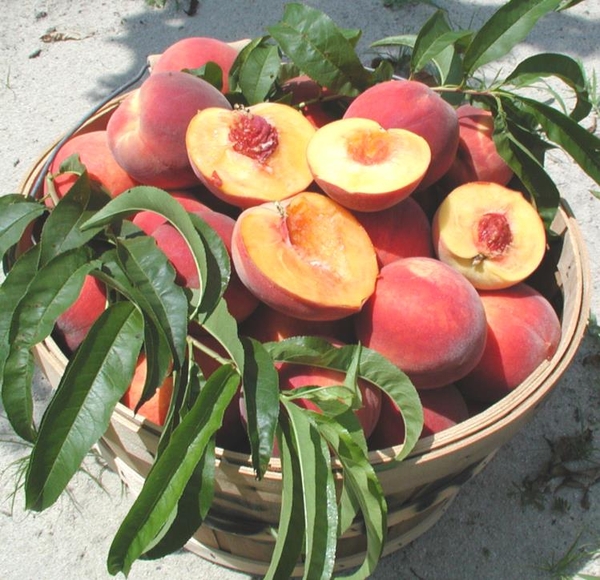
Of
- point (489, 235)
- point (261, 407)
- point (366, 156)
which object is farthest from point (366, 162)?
point (261, 407)

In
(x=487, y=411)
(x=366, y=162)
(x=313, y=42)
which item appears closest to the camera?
(x=487, y=411)

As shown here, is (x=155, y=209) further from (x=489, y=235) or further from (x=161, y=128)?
(x=489, y=235)

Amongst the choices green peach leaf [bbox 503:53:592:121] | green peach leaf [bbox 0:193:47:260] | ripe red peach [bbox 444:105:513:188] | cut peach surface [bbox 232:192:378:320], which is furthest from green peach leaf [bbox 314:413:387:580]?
green peach leaf [bbox 503:53:592:121]

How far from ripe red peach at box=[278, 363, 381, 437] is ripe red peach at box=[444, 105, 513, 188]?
0.55m

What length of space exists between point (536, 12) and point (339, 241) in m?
0.61

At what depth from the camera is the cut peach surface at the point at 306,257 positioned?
3.60 feet

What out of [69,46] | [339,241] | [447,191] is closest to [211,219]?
[339,241]

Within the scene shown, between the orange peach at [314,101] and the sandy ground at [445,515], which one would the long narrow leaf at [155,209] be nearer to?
the orange peach at [314,101]

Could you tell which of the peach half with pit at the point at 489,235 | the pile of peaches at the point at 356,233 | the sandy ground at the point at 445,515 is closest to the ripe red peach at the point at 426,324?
the pile of peaches at the point at 356,233

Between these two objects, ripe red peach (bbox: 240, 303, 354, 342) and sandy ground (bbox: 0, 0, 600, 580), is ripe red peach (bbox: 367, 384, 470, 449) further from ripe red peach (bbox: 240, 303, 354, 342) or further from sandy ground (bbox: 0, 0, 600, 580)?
→ sandy ground (bbox: 0, 0, 600, 580)

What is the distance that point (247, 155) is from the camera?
1.28 meters

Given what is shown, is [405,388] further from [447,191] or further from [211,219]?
[447,191]

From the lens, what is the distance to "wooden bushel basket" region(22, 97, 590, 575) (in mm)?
1050

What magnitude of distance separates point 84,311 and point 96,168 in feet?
1.14
